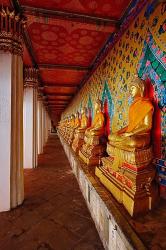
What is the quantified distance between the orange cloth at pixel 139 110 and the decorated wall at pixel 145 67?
0.46 ft

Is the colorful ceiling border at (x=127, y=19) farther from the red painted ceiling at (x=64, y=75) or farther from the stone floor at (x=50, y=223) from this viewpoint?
the stone floor at (x=50, y=223)

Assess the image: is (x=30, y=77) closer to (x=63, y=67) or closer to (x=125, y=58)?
(x=63, y=67)

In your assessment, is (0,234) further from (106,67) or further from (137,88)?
(106,67)

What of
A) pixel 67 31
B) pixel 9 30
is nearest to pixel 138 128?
pixel 9 30

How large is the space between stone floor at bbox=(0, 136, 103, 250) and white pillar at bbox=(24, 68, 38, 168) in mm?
1880

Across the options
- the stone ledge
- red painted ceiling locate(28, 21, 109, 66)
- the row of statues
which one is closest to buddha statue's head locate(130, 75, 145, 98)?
the row of statues

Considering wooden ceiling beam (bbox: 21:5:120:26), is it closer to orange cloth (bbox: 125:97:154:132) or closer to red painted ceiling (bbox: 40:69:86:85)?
orange cloth (bbox: 125:97:154:132)

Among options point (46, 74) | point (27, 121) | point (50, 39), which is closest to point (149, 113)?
point (50, 39)

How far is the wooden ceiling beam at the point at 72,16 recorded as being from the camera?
10.2 feet

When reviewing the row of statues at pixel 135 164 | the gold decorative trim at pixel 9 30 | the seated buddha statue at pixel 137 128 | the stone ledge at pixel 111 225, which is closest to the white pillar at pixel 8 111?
the gold decorative trim at pixel 9 30

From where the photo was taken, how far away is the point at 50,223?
2537 mm

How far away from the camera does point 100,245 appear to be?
2.08 metres

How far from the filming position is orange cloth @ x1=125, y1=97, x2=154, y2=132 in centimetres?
220

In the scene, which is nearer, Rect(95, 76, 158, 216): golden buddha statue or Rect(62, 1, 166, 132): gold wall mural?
Rect(95, 76, 158, 216): golden buddha statue
